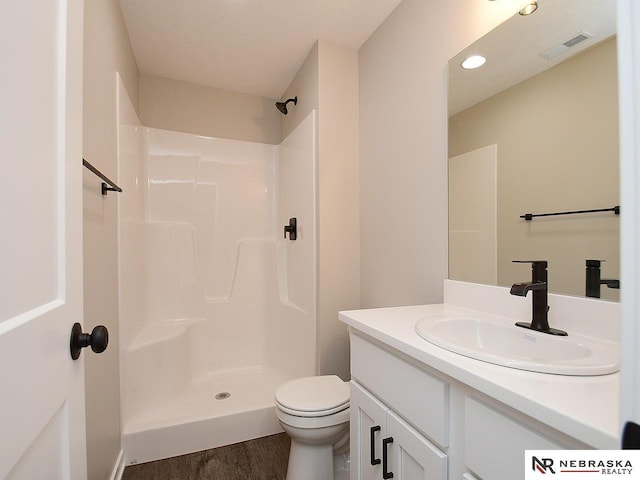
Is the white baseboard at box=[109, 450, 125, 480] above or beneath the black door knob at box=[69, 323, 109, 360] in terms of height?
beneath

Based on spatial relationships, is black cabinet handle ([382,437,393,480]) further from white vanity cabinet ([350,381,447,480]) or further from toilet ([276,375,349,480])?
toilet ([276,375,349,480])

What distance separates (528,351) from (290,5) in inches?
76.6

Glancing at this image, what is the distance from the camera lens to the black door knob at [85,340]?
24.9 inches

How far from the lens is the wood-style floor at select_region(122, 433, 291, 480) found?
159cm

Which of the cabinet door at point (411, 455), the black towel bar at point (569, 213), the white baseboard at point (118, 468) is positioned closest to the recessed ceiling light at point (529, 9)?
the black towel bar at point (569, 213)

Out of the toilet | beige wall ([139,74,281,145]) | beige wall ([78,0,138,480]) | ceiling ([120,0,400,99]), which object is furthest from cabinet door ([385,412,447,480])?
beige wall ([139,74,281,145])

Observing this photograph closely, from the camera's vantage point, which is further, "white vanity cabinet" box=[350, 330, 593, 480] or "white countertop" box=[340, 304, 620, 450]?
"white vanity cabinet" box=[350, 330, 593, 480]

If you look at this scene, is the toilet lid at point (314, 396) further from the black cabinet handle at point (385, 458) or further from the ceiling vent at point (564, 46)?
the ceiling vent at point (564, 46)

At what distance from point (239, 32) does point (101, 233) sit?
145 centimetres

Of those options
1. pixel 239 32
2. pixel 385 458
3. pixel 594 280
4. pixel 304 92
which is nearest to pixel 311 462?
pixel 385 458

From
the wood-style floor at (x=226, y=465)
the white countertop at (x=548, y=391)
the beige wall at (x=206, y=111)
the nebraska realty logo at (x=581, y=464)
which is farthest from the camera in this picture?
the beige wall at (x=206, y=111)

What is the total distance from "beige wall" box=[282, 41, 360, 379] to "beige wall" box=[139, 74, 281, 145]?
34.6 inches

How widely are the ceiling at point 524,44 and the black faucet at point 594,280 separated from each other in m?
0.64

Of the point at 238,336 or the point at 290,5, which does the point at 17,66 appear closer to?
the point at 290,5
